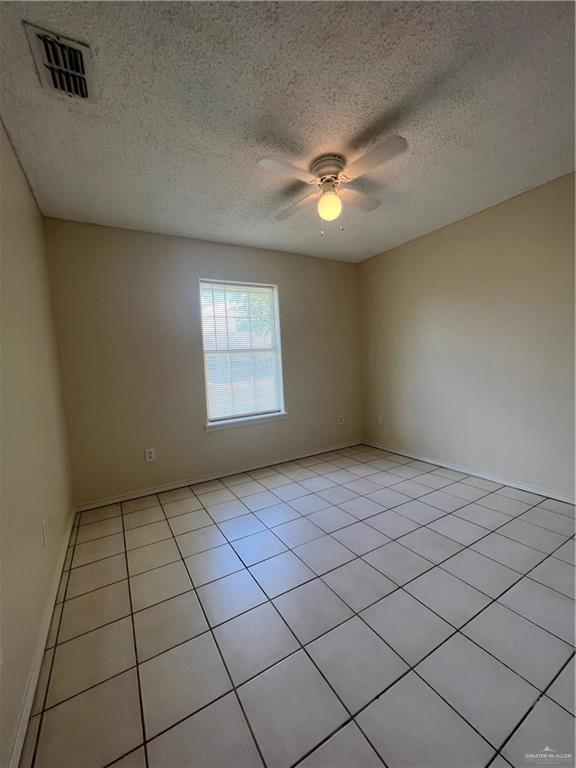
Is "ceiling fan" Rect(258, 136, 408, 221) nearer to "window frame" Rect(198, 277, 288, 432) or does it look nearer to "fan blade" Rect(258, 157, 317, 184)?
"fan blade" Rect(258, 157, 317, 184)

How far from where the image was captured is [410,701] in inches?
42.6

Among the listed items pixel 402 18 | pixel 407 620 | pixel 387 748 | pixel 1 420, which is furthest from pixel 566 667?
pixel 402 18

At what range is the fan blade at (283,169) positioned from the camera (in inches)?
63.3

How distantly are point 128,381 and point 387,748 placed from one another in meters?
2.84

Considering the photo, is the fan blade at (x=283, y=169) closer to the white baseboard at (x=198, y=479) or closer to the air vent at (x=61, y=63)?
the air vent at (x=61, y=63)

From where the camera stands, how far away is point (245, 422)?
3.38m

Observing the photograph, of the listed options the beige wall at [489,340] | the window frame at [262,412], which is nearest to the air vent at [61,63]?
the window frame at [262,412]

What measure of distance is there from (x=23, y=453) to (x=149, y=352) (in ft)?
5.42

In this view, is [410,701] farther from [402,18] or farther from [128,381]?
[128,381]

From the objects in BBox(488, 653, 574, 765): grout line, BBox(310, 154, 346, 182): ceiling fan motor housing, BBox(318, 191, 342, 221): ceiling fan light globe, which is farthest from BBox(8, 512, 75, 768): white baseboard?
BBox(310, 154, 346, 182): ceiling fan motor housing

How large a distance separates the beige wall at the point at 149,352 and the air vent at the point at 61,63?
148cm

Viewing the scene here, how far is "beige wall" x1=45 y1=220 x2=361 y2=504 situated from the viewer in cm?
261

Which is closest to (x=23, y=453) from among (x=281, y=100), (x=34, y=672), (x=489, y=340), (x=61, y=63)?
(x=34, y=672)

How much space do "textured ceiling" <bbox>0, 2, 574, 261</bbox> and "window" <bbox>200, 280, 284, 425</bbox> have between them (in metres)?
1.05
